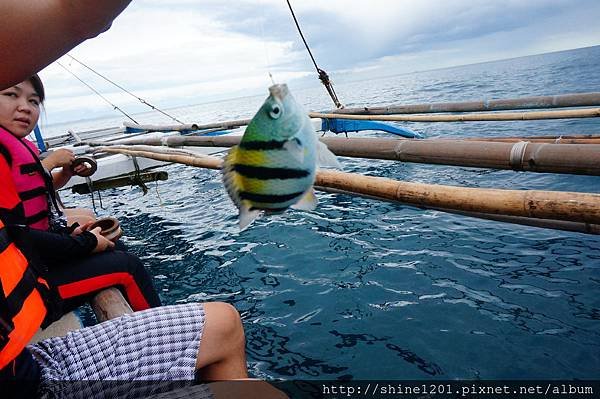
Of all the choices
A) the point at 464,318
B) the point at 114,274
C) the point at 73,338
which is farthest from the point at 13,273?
the point at 464,318

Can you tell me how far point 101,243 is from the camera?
10.1 ft

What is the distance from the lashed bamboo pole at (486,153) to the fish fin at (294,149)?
6.51ft

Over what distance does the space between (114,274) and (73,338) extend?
2.95ft

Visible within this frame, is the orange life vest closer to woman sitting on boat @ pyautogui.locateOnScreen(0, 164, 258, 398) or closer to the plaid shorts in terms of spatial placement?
woman sitting on boat @ pyautogui.locateOnScreen(0, 164, 258, 398)

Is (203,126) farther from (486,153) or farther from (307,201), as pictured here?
(307,201)

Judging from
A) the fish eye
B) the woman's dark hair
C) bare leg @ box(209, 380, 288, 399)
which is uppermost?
the woman's dark hair

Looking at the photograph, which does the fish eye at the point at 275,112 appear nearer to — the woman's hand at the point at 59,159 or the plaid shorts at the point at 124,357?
the plaid shorts at the point at 124,357

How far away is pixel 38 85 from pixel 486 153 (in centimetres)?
370

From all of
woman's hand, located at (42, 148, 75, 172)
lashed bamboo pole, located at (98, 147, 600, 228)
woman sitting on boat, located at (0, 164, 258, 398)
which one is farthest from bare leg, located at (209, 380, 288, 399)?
woman's hand, located at (42, 148, 75, 172)

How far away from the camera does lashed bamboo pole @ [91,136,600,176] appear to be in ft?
6.81

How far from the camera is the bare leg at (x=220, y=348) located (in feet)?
7.20

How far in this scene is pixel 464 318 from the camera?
4.23m

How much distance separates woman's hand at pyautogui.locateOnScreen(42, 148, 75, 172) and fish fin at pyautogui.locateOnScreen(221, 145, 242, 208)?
442 centimetres

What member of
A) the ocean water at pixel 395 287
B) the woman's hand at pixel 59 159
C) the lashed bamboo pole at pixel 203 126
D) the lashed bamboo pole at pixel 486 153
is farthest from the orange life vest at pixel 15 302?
the lashed bamboo pole at pixel 203 126
